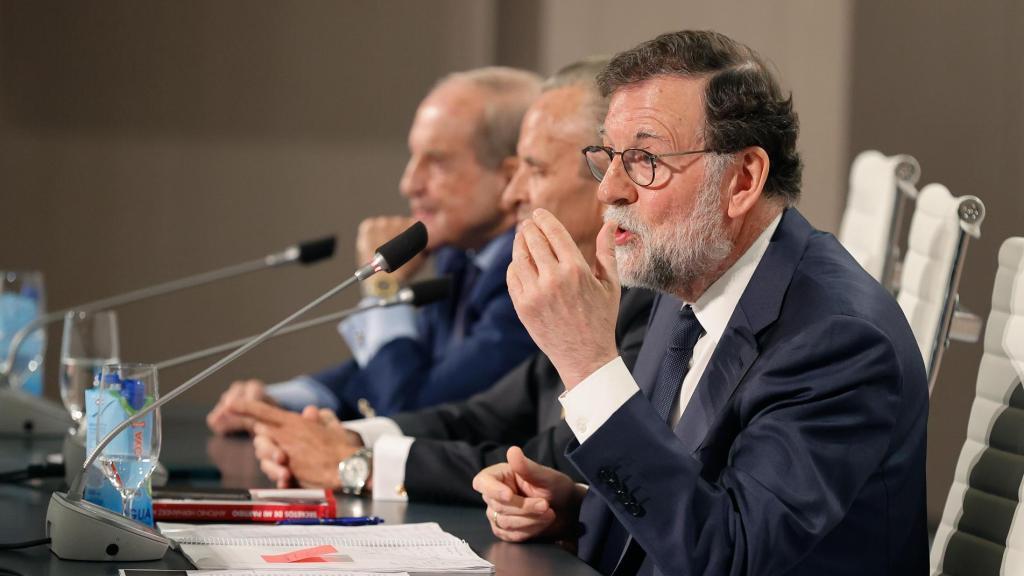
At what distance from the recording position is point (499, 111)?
3.43 m

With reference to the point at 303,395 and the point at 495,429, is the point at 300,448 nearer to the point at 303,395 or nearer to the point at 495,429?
the point at 495,429

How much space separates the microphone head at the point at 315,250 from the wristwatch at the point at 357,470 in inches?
31.2

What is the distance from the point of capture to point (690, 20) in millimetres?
4812

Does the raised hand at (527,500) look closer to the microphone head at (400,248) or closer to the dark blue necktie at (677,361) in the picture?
the dark blue necktie at (677,361)

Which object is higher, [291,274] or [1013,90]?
[1013,90]

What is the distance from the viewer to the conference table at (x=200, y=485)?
154 cm

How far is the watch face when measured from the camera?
2166mm

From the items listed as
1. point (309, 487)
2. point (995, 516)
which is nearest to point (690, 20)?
point (309, 487)

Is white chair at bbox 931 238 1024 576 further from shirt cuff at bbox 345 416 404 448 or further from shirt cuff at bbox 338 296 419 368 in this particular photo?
shirt cuff at bbox 338 296 419 368

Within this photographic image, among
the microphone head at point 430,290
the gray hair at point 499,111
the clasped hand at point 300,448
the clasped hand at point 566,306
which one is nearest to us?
the clasped hand at point 566,306

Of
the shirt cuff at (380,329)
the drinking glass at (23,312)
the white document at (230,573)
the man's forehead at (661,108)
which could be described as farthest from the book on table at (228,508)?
the shirt cuff at (380,329)

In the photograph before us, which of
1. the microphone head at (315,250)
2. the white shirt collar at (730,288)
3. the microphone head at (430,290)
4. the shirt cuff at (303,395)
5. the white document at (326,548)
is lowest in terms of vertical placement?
the shirt cuff at (303,395)

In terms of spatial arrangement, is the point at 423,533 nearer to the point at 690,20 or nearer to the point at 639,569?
the point at 639,569

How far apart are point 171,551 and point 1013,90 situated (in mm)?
2803
